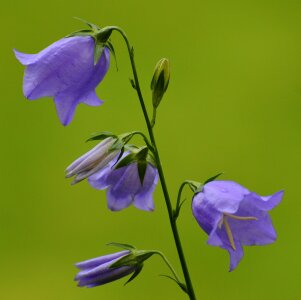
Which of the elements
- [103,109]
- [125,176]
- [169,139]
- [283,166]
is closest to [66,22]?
[103,109]

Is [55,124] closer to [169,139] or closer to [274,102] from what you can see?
[169,139]

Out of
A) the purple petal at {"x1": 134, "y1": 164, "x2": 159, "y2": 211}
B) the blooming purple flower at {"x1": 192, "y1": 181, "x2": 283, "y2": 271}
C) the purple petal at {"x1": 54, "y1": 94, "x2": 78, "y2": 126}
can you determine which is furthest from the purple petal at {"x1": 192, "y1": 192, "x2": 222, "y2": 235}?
the purple petal at {"x1": 54, "y1": 94, "x2": 78, "y2": 126}

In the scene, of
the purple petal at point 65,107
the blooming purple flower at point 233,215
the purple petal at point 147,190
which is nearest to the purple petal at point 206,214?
the blooming purple flower at point 233,215

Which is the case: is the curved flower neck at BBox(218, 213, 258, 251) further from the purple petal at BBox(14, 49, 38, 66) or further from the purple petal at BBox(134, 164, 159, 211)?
the purple petal at BBox(14, 49, 38, 66)

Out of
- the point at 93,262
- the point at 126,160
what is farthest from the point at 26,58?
the point at 93,262

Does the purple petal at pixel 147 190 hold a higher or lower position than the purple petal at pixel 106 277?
higher

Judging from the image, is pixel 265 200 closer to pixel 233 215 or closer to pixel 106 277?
pixel 233 215

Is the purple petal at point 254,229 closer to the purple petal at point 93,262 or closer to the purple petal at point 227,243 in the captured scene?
the purple petal at point 227,243
